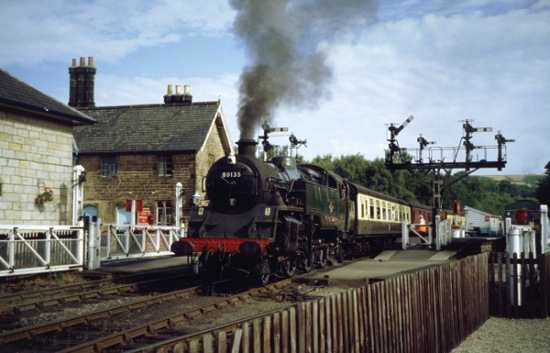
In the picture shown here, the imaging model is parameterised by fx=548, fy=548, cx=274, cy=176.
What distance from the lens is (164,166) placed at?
29562 millimetres

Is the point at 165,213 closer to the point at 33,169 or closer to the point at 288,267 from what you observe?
the point at 33,169

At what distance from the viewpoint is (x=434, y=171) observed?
2831 cm

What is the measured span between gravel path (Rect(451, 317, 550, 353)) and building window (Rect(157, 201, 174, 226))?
21532mm

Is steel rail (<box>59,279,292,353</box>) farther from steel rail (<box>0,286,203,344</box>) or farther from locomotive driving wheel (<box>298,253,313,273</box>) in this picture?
locomotive driving wheel (<box>298,253,313,273</box>)

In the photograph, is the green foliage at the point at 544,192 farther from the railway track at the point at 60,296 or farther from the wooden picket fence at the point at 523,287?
the railway track at the point at 60,296

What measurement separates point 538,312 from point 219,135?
24666 millimetres

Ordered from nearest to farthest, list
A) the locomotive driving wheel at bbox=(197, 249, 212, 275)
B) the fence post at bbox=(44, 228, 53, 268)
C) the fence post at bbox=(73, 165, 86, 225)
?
the locomotive driving wheel at bbox=(197, 249, 212, 275)
the fence post at bbox=(44, 228, 53, 268)
the fence post at bbox=(73, 165, 86, 225)

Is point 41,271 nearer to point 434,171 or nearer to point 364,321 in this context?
point 364,321

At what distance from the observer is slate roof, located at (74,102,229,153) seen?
1160 inches

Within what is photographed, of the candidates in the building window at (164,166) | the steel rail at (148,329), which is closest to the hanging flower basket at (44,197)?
the steel rail at (148,329)

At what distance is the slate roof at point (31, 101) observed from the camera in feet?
53.8

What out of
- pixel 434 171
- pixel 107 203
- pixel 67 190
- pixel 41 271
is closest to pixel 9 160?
pixel 67 190

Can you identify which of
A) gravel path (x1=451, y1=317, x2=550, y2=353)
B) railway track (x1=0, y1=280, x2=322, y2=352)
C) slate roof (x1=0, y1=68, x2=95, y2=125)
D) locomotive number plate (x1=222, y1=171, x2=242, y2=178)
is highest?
slate roof (x1=0, y1=68, x2=95, y2=125)

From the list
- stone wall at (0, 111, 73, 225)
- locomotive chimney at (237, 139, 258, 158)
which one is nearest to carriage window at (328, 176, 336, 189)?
locomotive chimney at (237, 139, 258, 158)
